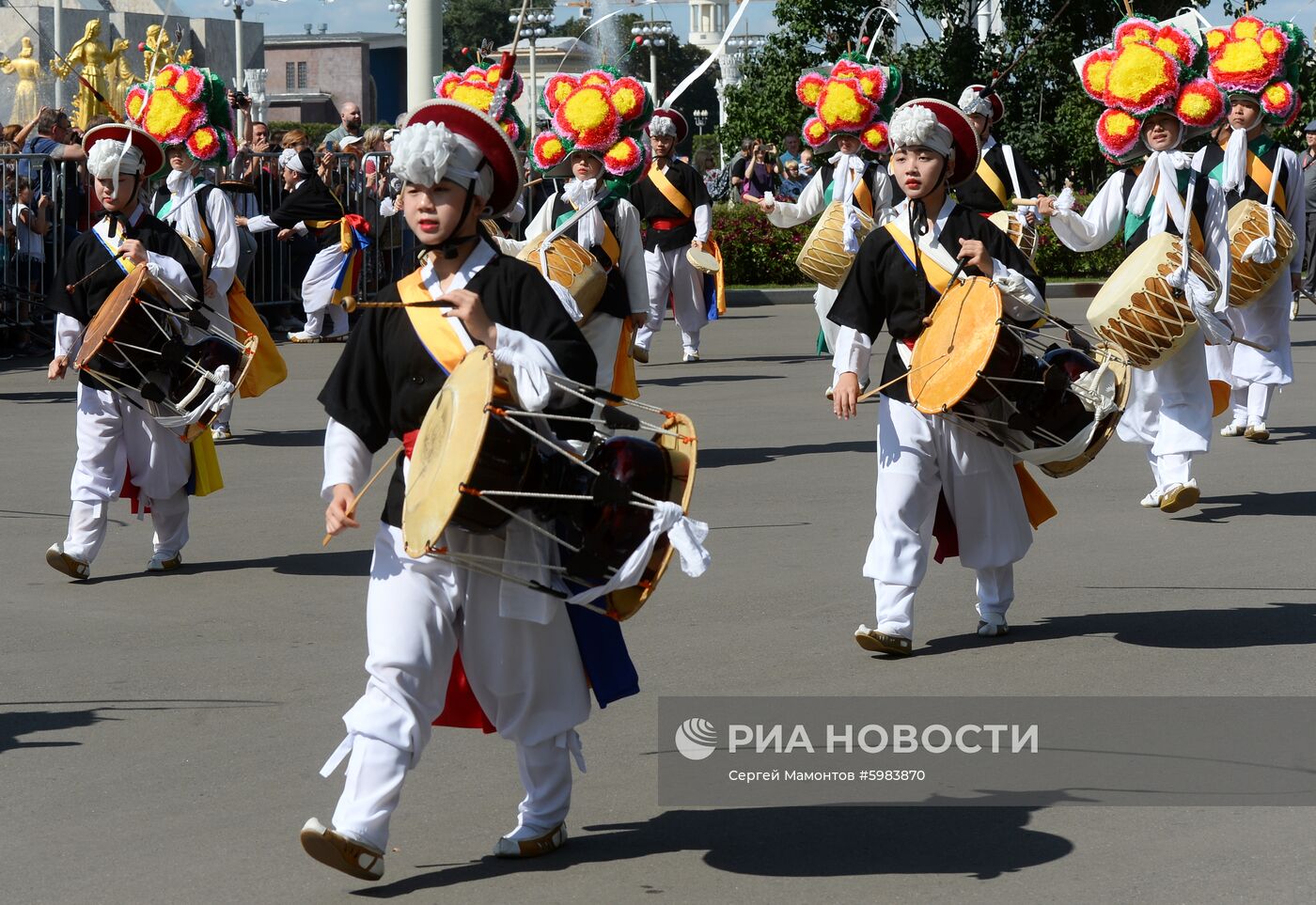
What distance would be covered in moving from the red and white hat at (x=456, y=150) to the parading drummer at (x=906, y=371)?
6.83 ft

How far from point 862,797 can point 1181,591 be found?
2.93 metres

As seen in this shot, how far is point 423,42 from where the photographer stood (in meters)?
26.6

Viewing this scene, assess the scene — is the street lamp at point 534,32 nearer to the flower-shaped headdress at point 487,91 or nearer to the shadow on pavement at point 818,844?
the flower-shaped headdress at point 487,91

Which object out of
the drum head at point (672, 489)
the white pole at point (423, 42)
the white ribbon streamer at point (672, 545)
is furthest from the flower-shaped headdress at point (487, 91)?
the white pole at point (423, 42)

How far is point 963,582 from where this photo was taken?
774 cm

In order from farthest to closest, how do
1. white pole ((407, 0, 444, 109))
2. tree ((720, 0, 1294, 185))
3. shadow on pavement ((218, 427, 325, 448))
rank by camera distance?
tree ((720, 0, 1294, 185)) → white pole ((407, 0, 444, 109)) → shadow on pavement ((218, 427, 325, 448))

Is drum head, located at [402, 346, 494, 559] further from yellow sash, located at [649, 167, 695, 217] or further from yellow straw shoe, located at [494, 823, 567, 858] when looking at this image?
yellow sash, located at [649, 167, 695, 217]

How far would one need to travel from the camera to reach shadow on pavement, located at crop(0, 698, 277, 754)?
563 centimetres

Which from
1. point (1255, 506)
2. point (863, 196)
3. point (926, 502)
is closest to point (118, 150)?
point (926, 502)

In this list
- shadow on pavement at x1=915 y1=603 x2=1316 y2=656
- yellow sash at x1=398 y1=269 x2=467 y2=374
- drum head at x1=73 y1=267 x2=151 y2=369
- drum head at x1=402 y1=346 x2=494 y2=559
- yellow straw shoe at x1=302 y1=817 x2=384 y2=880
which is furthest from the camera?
drum head at x1=73 y1=267 x2=151 y2=369

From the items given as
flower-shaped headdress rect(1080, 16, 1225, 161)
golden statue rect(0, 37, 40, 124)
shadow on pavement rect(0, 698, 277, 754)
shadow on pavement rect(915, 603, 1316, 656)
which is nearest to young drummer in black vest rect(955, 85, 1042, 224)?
flower-shaped headdress rect(1080, 16, 1225, 161)

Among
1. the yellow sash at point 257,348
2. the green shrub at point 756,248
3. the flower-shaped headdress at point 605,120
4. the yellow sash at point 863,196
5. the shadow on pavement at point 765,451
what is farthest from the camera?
the green shrub at point 756,248

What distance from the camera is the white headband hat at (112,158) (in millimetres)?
8031

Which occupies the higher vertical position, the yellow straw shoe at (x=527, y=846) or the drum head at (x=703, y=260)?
the drum head at (x=703, y=260)
